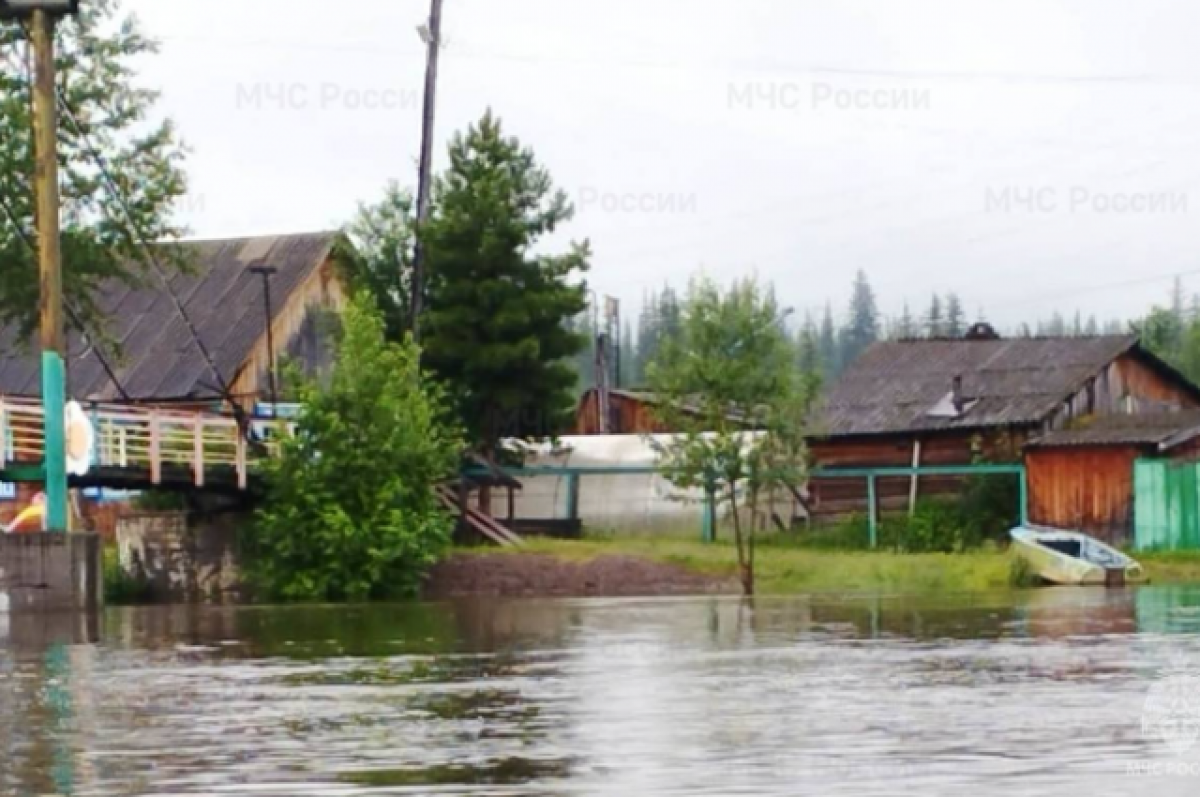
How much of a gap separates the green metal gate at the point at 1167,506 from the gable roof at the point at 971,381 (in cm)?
468

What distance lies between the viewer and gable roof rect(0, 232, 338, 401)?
191 ft

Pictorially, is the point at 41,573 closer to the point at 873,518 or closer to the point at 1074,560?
the point at 1074,560

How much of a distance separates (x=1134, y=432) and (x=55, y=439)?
82.9ft

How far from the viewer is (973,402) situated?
56594 millimetres

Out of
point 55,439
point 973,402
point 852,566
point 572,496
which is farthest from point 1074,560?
point 55,439

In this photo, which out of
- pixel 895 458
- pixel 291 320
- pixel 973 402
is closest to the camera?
A: pixel 973 402

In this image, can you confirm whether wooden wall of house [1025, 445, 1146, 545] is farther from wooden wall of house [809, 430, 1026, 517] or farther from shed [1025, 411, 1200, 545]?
wooden wall of house [809, 430, 1026, 517]

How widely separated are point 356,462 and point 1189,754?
31.6m

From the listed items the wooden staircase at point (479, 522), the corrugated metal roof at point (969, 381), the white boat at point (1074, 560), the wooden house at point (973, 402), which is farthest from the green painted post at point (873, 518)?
the wooden staircase at point (479, 522)

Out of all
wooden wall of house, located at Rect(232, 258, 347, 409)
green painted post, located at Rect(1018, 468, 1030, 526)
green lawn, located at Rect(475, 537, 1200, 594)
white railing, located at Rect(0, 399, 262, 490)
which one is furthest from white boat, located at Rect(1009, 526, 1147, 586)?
wooden wall of house, located at Rect(232, 258, 347, 409)

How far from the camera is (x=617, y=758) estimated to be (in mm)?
14164

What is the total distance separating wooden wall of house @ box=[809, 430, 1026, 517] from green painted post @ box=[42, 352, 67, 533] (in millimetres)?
22560

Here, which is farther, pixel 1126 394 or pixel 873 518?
pixel 1126 394

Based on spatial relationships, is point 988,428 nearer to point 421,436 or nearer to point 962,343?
point 962,343
